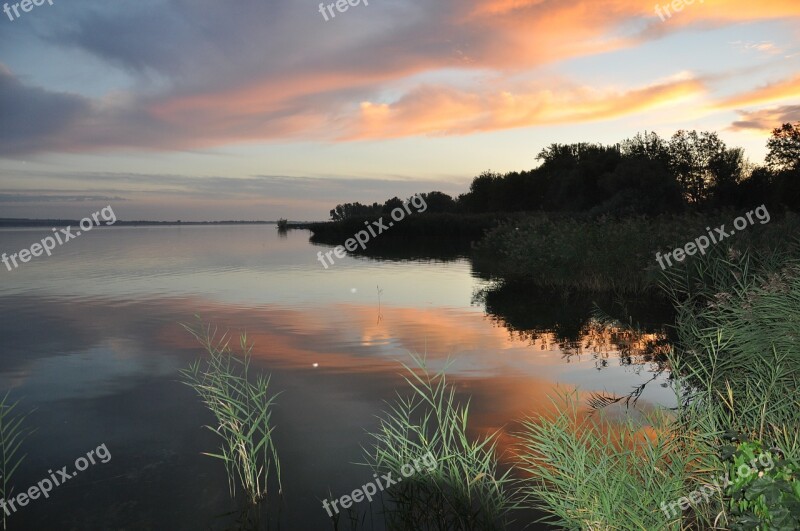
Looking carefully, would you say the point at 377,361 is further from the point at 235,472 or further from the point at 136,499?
the point at 136,499

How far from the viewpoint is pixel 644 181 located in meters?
60.0

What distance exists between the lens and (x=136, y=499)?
628cm

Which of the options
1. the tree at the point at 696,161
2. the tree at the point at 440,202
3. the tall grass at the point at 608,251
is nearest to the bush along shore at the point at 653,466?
the tall grass at the point at 608,251

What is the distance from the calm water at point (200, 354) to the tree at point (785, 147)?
5162 centimetres

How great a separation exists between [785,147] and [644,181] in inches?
574

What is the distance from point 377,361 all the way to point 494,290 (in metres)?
12.2

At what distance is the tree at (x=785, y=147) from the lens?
198ft

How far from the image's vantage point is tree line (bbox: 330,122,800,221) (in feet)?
190

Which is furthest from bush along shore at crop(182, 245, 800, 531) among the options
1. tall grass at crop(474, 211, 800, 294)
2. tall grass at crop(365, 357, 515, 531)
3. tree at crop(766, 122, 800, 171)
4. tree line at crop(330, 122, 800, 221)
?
tree at crop(766, 122, 800, 171)

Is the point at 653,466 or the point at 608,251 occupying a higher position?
the point at 608,251

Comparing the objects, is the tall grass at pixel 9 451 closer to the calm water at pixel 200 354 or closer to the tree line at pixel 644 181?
the calm water at pixel 200 354

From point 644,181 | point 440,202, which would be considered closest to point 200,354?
point 644,181

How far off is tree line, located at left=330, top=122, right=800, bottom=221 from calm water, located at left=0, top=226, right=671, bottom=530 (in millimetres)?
31543

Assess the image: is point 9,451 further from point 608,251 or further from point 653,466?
point 608,251
